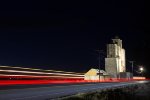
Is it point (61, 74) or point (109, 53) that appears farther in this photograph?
point (109, 53)

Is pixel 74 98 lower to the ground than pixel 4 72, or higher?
lower

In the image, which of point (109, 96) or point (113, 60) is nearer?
point (109, 96)

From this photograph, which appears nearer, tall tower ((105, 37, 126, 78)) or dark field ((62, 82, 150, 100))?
dark field ((62, 82, 150, 100))

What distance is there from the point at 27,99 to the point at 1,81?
12.9 meters

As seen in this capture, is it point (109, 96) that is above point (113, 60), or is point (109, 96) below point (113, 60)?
below

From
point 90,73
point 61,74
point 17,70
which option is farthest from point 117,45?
point 17,70

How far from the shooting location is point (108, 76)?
154625mm

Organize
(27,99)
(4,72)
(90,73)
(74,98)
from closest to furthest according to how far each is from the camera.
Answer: (27,99)
(74,98)
(4,72)
(90,73)

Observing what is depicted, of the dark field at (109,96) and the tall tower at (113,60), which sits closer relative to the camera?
the dark field at (109,96)

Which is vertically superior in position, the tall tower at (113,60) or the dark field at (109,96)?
the tall tower at (113,60)

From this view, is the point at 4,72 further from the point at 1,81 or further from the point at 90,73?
the point at 90,73

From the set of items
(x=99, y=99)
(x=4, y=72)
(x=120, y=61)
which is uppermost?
(x=120, y=61)

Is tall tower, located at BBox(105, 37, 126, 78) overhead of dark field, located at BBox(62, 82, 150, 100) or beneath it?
overhead

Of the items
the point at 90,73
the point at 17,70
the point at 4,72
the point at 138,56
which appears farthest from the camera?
the point at 138,56
